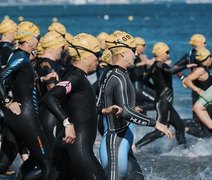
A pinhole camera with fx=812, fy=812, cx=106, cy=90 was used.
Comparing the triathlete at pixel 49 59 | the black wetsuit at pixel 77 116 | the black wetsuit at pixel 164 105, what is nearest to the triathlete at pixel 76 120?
the black wetsuit at pixel 77 116

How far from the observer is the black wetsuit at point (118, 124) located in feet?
24.9

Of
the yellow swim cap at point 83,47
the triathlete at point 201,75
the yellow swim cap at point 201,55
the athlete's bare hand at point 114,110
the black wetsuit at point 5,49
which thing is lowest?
the triathlete at point 201,75

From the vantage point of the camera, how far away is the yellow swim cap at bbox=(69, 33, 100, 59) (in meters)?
7.30

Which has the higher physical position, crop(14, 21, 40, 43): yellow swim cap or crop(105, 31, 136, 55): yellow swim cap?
crop(14, 21, 40, 43): yellow swim cap

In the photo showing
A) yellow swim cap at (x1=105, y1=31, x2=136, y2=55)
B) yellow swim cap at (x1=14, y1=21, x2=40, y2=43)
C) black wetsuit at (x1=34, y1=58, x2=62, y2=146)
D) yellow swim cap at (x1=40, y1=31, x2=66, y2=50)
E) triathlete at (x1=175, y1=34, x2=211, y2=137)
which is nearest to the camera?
yellow swim cap at (x1=105, y1=31, x2=136, y2=55)

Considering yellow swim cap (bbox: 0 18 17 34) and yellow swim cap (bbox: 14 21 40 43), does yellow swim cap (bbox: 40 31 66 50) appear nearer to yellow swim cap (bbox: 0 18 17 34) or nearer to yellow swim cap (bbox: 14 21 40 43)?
yellow swim cap (bbox: 14 21 40 43)

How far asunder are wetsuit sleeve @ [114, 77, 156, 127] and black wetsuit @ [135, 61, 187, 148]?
5.68m

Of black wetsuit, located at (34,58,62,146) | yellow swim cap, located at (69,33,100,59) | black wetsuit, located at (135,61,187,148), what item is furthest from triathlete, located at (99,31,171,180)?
black wetsuit, located at (135,61,187,148)

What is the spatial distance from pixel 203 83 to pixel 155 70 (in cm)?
102

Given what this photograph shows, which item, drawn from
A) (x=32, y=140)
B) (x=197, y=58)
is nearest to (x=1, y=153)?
(x=32, y=140)

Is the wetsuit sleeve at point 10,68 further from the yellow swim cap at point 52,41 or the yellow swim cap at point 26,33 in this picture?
the yellow swim cap at point 52,41

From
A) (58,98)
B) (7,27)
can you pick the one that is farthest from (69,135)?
(7,27)

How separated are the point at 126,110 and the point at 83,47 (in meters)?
0.73

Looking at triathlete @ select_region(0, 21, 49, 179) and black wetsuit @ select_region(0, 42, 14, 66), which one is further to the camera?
black wetsuit @ select_region(0, 42, 14, 66)
